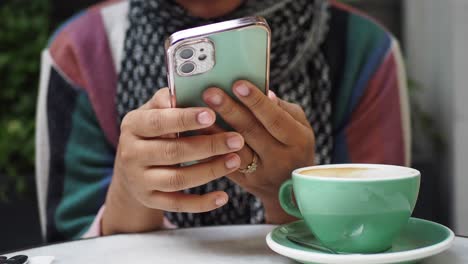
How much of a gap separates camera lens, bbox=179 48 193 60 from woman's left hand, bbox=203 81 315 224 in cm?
4

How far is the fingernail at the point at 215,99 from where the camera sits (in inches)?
23.2

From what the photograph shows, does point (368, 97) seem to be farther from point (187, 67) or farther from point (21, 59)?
point (21, 59)

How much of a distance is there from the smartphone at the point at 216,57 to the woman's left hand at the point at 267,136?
0.01m

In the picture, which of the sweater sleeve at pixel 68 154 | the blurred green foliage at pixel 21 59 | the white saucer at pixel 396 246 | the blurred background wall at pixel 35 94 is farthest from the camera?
the blurred green foliage at pixel 21 59

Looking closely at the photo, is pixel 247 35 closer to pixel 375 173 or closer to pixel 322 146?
pixel 375 173

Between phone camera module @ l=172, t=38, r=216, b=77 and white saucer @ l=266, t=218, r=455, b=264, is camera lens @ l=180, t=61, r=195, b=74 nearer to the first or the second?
phone camera module @ l=172, t=38, r=216, b=77

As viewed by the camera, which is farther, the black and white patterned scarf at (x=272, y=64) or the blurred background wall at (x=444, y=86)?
the blurred background wall at (x=444, y=86)

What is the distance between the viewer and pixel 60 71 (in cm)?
106

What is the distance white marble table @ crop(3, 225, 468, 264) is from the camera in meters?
0.58

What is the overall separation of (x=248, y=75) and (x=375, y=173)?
0.47 feet

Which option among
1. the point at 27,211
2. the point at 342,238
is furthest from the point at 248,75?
the point at 27,211

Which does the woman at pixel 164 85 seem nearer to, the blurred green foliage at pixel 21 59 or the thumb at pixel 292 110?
the thumb at pixel 292 110

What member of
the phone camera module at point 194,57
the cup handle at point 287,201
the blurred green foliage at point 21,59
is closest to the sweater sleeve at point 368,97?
the cup handle at point 287,201

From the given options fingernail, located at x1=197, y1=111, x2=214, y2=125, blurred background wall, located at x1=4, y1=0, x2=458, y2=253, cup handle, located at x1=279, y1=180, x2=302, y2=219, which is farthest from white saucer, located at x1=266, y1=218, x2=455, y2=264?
blurred background wall, located at x1=4, y1=0, x2=458, y2=253
